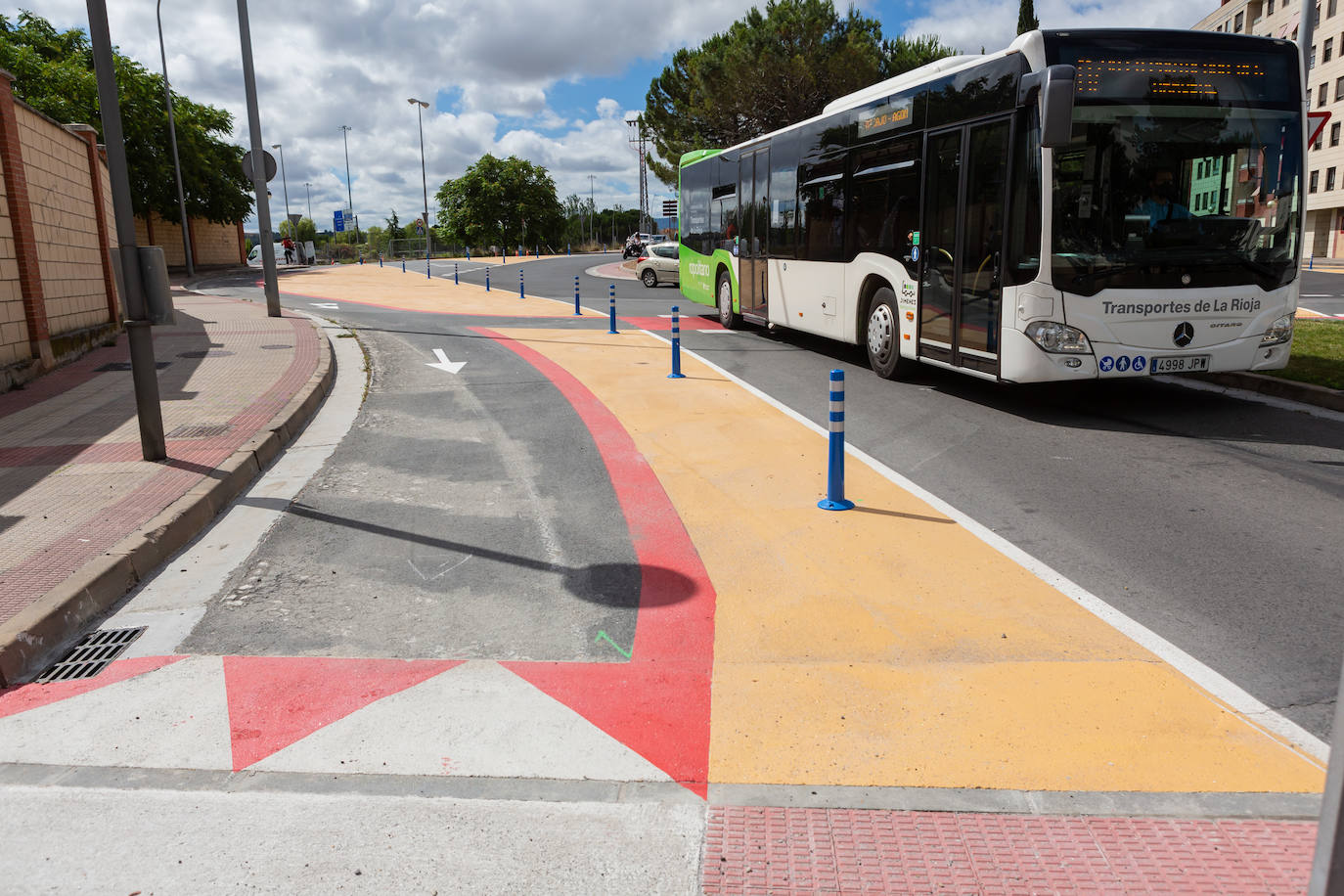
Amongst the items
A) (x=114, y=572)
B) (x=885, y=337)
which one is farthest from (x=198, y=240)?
(x=114, y=572)

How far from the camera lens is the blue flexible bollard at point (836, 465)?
6.23 meters

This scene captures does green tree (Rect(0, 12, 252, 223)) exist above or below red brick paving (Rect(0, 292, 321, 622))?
above

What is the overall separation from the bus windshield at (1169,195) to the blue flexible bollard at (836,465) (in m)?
3.52

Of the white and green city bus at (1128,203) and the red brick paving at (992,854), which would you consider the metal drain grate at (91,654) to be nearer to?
the red brick paving at (992,854)

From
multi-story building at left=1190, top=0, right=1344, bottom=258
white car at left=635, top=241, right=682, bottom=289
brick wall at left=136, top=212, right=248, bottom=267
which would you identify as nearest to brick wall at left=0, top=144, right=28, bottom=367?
white car at left=635, top=241, right=682, bottom=289

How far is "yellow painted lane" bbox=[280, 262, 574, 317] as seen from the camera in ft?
82.4

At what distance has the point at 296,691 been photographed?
410 cm

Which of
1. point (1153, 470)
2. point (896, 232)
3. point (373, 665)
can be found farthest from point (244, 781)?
point (896, 232)

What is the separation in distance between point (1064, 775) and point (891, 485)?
3.99 meters

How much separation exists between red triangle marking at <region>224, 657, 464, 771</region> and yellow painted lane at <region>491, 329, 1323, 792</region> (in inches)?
58.1

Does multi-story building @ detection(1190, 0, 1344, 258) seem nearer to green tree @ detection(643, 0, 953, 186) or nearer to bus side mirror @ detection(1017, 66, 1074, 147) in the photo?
green tree @ detection(643, 0, 953, 186)

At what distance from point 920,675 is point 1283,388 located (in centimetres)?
812

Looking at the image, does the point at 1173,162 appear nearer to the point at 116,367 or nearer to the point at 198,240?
the point at 116,367

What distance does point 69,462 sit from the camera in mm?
7676
